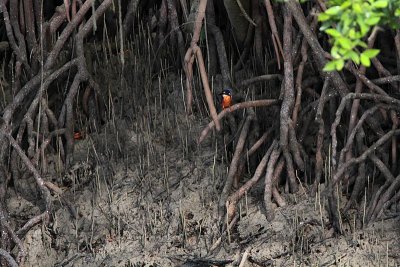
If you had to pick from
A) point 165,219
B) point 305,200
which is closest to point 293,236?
point 305,200

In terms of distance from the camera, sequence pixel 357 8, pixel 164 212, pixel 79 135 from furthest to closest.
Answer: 1. pixel 79 135
2. pixel 164 212
3. pixel 357 8

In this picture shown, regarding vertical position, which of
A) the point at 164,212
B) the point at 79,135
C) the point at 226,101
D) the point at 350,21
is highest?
the point at 350,21

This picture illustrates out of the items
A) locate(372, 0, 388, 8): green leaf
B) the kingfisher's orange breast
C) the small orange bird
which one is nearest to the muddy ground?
the small orange bird

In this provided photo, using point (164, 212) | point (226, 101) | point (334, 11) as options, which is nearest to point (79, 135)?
point (164, 212)

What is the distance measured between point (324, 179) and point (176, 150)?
1.17 meters

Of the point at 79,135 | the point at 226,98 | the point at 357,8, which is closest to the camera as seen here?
the point at 357,8

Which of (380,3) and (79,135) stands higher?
(380,3)

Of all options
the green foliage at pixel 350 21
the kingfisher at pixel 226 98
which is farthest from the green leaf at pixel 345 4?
the kingfisher at pixel 226 98

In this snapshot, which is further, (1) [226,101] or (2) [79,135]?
(2) [79,135]

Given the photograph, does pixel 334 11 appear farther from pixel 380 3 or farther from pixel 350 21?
pixel 380 3

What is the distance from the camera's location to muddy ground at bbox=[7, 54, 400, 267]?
7617 millimetres

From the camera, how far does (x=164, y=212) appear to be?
8.13 m

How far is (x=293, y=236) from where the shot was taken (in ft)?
25.0

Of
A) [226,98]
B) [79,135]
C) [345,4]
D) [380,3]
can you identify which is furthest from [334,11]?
[79,135]
